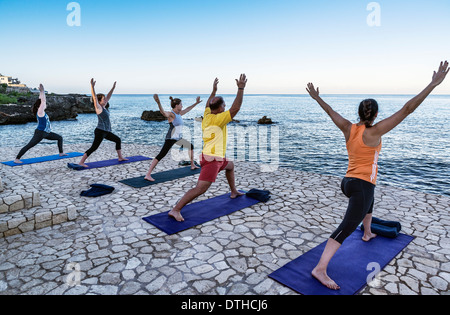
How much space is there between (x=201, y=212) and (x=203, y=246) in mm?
1345

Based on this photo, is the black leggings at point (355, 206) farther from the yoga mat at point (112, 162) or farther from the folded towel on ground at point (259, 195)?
the yoga mat at point (112, 162)

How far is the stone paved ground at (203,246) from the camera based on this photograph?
341 cm

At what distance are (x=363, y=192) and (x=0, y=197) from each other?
6.09 m

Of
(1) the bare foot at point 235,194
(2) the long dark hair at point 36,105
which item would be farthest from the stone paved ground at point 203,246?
(2) the long dark hair at point 36,105

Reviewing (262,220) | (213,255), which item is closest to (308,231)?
(262,220)

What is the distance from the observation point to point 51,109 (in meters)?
57.0

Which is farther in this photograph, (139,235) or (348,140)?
(139,235)

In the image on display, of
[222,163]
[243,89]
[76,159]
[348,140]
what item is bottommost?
[76,159]

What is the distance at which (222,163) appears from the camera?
5109 millimetres

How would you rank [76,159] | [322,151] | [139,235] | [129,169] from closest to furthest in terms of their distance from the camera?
1. [139,235]
2. [129,169]
3. [76,159]
4. [322,151]

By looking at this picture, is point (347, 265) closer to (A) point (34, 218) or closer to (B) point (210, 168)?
(B) point (210, 168)

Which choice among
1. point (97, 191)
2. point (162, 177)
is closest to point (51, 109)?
point (162, 177)

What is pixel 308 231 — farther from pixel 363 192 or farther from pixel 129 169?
pixel 129 169

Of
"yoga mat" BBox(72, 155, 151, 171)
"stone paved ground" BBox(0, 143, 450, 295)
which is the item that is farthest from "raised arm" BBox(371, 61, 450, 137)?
"yoga mat" BBox(72, 155, 151, 171)
